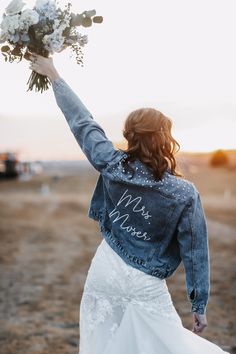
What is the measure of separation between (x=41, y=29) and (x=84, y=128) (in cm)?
65

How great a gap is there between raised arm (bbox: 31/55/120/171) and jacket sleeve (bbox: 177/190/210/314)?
478mm

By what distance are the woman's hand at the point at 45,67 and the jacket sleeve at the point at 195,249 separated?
3.29 ft

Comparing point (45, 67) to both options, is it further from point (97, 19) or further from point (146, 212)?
point (146, 212)

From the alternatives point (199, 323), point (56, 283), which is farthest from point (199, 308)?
point (56, 283)

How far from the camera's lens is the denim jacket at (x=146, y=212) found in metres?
3.28

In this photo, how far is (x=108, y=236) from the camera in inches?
135

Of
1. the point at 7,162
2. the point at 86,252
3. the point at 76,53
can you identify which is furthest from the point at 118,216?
the point at 7,162

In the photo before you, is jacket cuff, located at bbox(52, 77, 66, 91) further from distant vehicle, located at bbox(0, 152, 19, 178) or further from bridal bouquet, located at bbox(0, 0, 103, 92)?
distant vehicle, located at bbox(0, 152, 19, 178)

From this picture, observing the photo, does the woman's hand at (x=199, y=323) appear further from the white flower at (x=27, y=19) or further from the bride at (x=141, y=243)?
the white flower at (x=27, y=19)

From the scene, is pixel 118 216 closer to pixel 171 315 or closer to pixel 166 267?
pixel 166 267

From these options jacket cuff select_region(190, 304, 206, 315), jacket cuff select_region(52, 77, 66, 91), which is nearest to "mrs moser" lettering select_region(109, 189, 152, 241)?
jacket cuff select_region(190, 304, 206, 315)

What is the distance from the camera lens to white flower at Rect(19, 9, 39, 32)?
3482 millimetres

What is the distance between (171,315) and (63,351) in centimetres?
324

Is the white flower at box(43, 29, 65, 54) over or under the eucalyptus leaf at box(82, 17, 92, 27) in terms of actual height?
under
